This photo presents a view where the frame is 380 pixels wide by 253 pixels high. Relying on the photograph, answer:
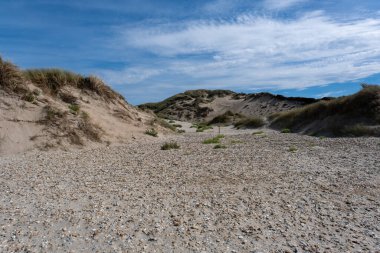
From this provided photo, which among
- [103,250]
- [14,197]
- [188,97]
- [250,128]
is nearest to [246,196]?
[103,250]

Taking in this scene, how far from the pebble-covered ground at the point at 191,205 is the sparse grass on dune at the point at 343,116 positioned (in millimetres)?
10543

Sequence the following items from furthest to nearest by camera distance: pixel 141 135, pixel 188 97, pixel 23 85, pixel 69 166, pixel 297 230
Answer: pixel 188 97 < pixel 141 135 < pixel 23 85 < pixel 69 166 < pixel 297 230

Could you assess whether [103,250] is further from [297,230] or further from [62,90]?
[62,90]

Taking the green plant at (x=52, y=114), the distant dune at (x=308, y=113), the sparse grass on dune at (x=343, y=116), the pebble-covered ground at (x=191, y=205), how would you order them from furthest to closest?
the distant dune at (x=308, y=113)
the sparse grass on dune at (x=343, y=116)
the green plant at (x=52, y=114)
the pebble-covered ground at (x=191, y=205)

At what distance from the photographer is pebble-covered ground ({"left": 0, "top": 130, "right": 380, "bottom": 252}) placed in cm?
518

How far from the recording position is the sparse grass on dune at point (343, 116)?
2136 cm

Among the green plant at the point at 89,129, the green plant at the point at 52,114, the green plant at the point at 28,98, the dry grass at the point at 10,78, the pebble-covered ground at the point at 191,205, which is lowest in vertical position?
the pebble-covered ground at the point at 191,205

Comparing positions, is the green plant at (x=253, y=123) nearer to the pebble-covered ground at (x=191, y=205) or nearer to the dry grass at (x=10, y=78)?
the dry grass at (x=10, y=78)

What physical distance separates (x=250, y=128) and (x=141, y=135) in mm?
15540

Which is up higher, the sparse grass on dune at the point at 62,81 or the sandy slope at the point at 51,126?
the sparse grass on dune at the point at 62,81

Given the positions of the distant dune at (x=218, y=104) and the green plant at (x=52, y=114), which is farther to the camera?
the distant dune at (x=218, y=104)

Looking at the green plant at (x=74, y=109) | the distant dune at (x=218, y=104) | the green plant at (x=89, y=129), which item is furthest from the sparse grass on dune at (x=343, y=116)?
the distant dune at (x=218, y=104)

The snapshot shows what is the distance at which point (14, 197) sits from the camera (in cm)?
727

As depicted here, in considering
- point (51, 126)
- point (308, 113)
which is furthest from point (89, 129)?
point (308, 113)
